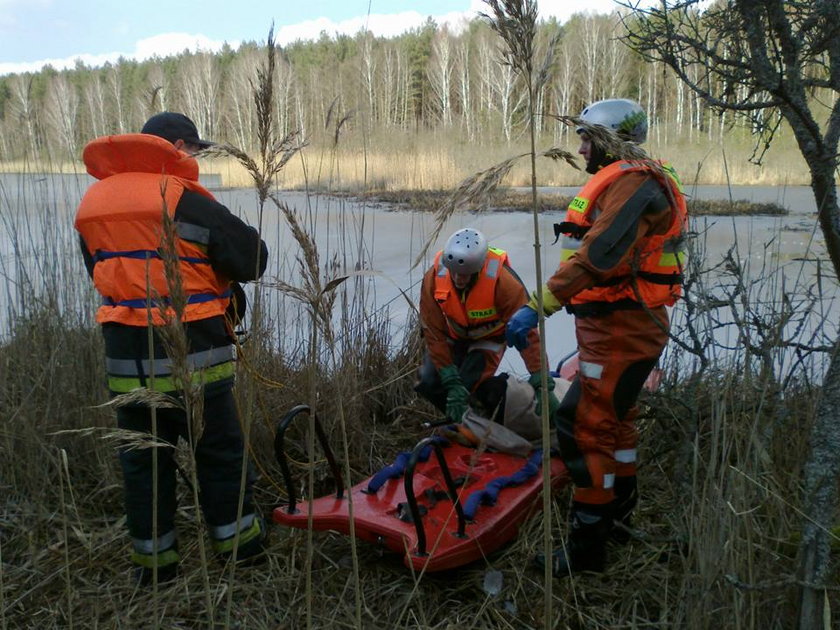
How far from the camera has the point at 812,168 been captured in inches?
Answer: 63.6

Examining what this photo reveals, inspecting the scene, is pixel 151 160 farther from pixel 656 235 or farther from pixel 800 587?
pixel 800 587

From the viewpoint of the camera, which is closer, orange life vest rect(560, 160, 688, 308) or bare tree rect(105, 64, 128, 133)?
orange life vest rect(560, 160, 688, 308)

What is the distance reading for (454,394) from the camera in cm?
363

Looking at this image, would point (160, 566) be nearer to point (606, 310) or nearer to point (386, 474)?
point (386, 474)

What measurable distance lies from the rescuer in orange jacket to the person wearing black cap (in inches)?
44.3

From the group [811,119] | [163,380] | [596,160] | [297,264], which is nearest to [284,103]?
[297,264]

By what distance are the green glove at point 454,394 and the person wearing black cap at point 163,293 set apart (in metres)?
1.19

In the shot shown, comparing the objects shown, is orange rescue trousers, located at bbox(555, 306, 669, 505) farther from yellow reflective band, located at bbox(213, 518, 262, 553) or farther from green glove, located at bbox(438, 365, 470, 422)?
yellow reflective band, located at bbox(213, 518, 262, 553)

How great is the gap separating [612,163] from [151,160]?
1.73 m

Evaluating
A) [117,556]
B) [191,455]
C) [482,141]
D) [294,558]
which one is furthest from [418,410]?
[482,141]

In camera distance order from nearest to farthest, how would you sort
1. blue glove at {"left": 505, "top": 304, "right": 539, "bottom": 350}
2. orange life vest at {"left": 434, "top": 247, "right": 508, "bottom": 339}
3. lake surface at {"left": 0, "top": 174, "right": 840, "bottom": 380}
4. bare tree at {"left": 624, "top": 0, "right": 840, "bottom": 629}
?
bare tree at {"left": 624, "top": 0, "right": 840, "bottom": 629}
blue glove at {"left": 505, "top": 304, "right": 539, "bottom": 350}
orange life vest at {"left": 434, "top": 247, "right": 508, "bottom": 339}
lake surface at {"left": 0, "top": 174, "right": 840, "bottom": 380}

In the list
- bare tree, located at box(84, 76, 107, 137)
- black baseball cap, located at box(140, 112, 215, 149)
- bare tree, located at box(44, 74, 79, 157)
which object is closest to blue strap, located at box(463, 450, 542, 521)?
black baseball cap, located at box(140, 112, 215, 149)

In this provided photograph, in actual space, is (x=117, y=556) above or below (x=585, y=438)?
below

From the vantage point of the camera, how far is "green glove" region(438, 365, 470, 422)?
3612mm
